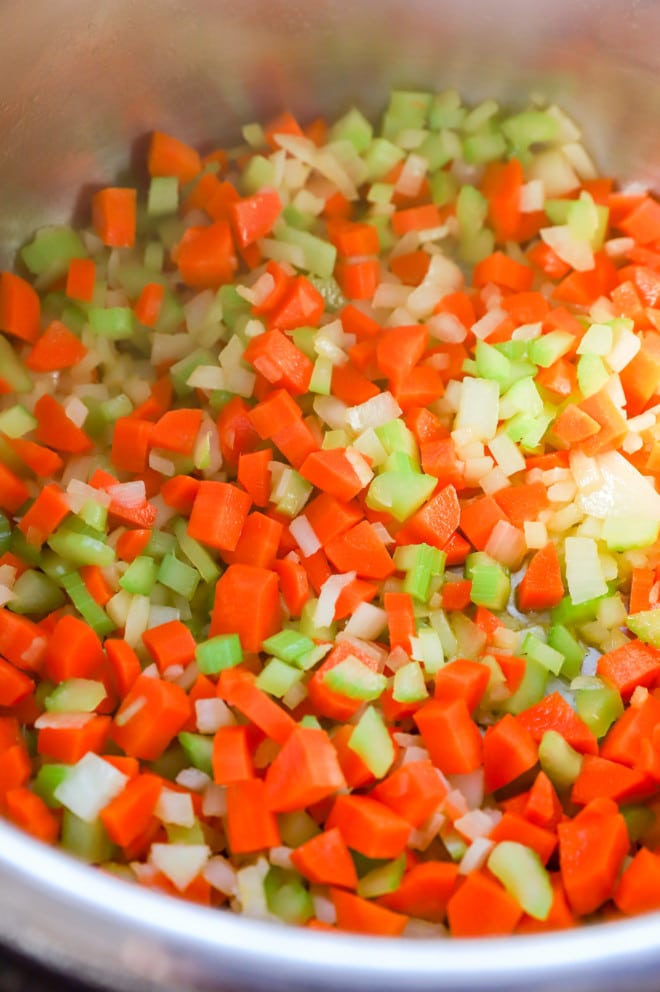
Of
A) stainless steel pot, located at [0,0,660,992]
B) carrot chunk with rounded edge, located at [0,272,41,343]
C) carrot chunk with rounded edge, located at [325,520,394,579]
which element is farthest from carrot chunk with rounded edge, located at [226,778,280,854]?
stainless steel pot, located at [0,0,660,992]

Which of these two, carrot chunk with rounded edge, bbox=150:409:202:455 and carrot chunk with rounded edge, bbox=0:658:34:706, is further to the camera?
carrot chunk with rounded edge, bbox=150:409:202:455

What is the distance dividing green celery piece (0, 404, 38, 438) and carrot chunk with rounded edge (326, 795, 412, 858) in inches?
36.8

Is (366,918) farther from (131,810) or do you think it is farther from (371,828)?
(131,810)

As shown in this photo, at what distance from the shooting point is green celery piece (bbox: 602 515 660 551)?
182 centimetres

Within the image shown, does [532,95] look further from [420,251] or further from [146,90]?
[146,90]

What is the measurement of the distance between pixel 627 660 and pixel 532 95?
4.23 ft

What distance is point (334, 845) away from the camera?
56.5 inches

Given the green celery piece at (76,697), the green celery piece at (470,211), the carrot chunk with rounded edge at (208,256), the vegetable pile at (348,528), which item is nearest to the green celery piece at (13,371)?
the vegetable pile at (348,528)

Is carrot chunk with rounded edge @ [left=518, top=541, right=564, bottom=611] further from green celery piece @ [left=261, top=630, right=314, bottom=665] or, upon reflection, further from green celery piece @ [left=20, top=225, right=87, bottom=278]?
green celery piece @ [left=20, top=225, right=87, bottom=278]

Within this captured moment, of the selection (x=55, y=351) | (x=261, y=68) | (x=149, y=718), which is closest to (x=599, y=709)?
(x=149, y=718)

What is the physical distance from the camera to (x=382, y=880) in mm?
1468

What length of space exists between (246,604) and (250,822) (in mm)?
375

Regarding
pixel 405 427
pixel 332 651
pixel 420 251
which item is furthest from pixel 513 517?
pixel 420 251

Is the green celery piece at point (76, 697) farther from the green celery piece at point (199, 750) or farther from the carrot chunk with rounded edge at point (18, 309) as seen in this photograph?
the carrot chunk with rounded edge at point (18, 309)
